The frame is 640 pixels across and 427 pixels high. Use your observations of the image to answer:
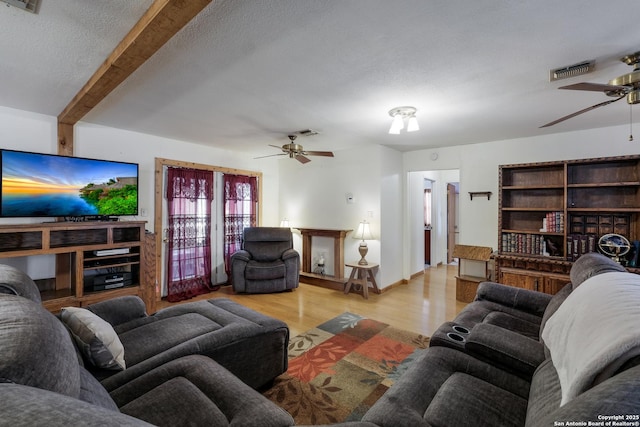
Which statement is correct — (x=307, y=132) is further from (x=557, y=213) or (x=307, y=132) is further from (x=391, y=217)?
(x=557, y=213)

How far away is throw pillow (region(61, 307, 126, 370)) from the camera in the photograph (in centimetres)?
145

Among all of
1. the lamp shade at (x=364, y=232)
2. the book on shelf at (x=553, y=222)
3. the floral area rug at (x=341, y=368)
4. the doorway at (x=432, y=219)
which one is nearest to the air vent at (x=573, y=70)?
the book on shelf at (x=553, y=222)

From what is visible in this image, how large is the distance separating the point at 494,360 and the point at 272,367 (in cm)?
149

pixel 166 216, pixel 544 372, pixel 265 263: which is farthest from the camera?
pixel 265 263

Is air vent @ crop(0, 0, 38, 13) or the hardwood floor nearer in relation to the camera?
air vent @ crop(0, 0, 38, 13)

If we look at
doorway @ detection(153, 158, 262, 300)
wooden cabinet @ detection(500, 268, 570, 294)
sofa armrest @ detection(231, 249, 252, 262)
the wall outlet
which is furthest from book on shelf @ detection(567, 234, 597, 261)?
doorway @ detection(153, 158, 262, 300)

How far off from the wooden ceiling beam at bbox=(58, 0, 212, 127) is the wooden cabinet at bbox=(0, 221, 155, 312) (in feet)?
4.73

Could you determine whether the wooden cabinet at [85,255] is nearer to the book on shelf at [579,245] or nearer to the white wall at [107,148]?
the white wall at [107,148]

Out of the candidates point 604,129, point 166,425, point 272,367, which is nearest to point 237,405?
point 166,425

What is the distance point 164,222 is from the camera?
438 centimetres

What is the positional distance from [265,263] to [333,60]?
11.5 ft

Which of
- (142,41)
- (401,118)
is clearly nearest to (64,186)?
(142,41)

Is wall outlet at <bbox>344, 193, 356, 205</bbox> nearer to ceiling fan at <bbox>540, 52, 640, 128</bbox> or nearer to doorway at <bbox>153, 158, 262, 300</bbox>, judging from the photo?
doorway at <bbox>153, 158, 262, 300</bbox>

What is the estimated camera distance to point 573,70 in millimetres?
2096
